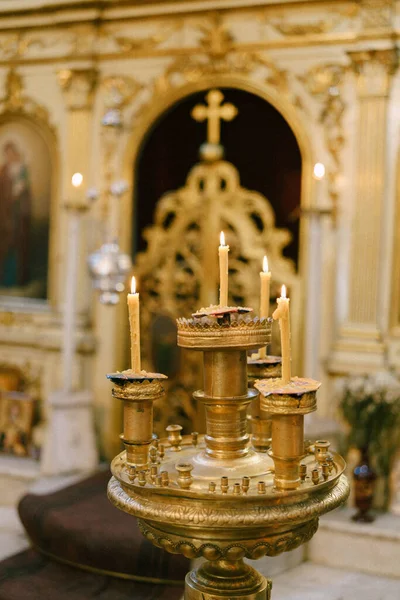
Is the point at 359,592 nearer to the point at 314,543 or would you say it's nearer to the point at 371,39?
the point at 314,543

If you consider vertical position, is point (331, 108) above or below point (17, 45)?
below

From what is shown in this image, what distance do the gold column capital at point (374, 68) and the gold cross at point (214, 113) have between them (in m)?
0.82

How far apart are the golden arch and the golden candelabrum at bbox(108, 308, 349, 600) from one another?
302cm

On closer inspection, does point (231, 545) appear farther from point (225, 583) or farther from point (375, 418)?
point (375, 418)

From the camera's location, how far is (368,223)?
16.0 feet

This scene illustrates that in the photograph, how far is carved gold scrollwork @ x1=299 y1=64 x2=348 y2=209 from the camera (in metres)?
4.97

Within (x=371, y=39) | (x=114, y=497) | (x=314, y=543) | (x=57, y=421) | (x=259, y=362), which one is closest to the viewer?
(x=114, y=497)

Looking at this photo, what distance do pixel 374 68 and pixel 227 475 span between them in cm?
344

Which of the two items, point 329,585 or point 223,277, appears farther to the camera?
point 329,585

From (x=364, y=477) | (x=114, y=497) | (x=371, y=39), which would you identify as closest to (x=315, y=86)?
(x=371, y=39)

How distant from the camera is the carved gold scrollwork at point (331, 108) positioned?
16.3ft

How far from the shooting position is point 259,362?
2465 millimetres

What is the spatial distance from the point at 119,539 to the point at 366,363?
1.77 metres

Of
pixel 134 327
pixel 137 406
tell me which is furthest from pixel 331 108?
pixel 137 406
